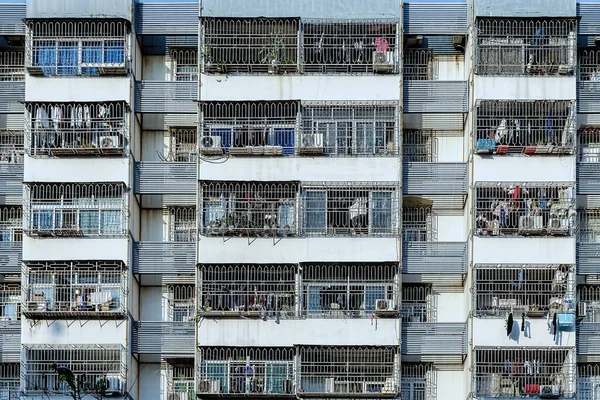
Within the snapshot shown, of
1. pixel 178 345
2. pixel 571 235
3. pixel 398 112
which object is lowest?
pixel 178 345

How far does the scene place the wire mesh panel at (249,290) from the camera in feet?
170

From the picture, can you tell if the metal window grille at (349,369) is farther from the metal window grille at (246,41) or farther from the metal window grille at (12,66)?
the metal window grille at (12,66)

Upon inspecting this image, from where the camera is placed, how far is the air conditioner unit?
174 feet

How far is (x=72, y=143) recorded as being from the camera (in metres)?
53.0

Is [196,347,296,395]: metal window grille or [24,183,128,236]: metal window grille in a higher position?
[24,183,128,236]: metal window grille

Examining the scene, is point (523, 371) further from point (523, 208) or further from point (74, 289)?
point (74, 289)

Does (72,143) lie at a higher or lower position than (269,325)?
higher

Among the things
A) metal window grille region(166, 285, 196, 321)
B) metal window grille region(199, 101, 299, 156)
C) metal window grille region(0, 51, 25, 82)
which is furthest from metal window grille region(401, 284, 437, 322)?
metal window grille region(0, 51, 25, 82)

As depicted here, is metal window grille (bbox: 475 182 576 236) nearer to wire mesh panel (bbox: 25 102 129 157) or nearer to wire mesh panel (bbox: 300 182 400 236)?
wire mesh panel (bbox: 300 182 400 236)

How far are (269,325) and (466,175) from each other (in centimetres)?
819

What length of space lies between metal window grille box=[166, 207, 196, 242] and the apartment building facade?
0.10 m

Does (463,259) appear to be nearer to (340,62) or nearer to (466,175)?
(466,175)

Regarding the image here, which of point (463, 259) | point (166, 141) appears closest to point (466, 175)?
point (463, 259)

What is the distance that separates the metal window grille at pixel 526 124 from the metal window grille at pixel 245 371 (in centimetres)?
948
